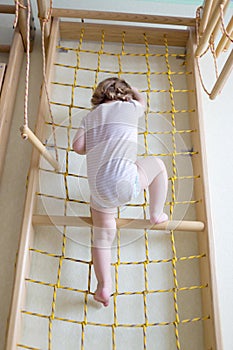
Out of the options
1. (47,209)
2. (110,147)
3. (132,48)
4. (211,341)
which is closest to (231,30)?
(132,48)

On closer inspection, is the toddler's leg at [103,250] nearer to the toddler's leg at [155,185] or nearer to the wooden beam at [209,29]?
the toddler's leg at [155,185]

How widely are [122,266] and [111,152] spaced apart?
34 cm

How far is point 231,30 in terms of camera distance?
137cm

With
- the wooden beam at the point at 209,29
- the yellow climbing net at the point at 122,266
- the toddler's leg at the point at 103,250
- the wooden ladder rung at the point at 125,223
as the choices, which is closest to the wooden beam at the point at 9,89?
the yellow climbing net at the point at 122,266

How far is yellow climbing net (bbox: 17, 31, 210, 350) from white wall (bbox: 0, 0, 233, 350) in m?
0.07

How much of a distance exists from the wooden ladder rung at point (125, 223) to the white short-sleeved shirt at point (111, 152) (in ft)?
0.21

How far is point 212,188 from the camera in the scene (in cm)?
134

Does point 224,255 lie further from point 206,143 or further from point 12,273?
point 12,273

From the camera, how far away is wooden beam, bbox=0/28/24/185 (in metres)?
1.31

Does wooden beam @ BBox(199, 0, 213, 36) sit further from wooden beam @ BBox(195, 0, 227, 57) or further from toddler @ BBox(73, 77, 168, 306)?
toddler @ BBox(73, 77, 168, 306)

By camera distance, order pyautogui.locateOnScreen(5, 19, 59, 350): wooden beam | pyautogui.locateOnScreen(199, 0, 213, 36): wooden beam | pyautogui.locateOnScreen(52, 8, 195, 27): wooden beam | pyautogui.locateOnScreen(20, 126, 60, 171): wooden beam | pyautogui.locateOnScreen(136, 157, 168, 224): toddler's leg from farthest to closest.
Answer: pyautogui.locateOnScreen(52, 8, 195, 27): wooden beam, pyautogui.locateOnScreen(199, 0, 213, 36): wooden beam, pyautogui.locateOnScreen(136, 157, 168, 224): toddler's leg, pyautogui.locateOnScreen(5, 19, 59, 350): wooden beam, pyautogui.locateOnScreen(20, 126, 60, 171): wooden beam

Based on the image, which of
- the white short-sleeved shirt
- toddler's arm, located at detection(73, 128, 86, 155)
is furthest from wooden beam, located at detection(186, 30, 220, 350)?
toddler's arm, located at detection(73, 128, 86, 155)

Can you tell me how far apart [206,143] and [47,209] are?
0.57 metres

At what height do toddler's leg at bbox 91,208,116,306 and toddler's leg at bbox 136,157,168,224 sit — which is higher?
toddler's leg at bbox 136,157,168,224
